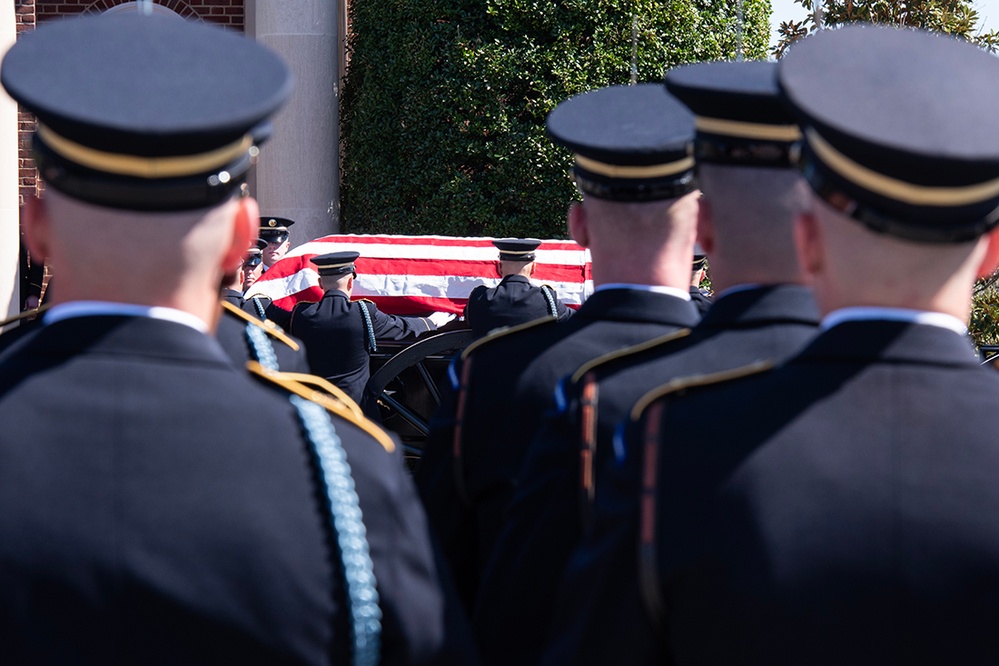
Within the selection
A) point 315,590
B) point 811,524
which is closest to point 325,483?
point 315,590

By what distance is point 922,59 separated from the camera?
1.54 meters

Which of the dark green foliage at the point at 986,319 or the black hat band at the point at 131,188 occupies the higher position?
the black hat band at the point at 131,188

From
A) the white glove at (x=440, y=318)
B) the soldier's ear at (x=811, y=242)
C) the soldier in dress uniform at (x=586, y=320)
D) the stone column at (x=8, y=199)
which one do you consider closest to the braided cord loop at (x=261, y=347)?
the soldier in dress uniform at (x=586, y=320)

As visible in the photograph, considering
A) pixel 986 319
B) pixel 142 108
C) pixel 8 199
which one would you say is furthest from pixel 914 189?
pixel 986 319

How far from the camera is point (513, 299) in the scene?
7.27 m

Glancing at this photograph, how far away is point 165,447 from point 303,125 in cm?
1085

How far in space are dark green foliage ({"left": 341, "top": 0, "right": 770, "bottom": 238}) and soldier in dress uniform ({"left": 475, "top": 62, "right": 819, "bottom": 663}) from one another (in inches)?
349

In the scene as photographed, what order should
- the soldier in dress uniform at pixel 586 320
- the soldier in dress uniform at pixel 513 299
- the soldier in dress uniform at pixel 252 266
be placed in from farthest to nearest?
the soldier in dress uniform at pixel 252 266 → the soldier in dress uniform at pixel 513 299 → the soldier in dress uniform at pixel 586 320

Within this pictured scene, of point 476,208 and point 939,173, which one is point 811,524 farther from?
point 476,208

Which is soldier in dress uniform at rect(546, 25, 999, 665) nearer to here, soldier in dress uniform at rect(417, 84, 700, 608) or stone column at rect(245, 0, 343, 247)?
soldier in dress uniform at rect(417, 84, 700, 608)

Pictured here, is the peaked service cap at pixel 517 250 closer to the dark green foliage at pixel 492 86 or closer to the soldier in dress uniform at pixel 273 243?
the soldier in dress uniform at pixel 273 243

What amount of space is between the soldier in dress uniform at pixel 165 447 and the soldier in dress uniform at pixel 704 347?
491 mm

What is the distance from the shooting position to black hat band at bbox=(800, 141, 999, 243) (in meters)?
1.44

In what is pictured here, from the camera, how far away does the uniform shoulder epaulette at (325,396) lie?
62.4 inches
